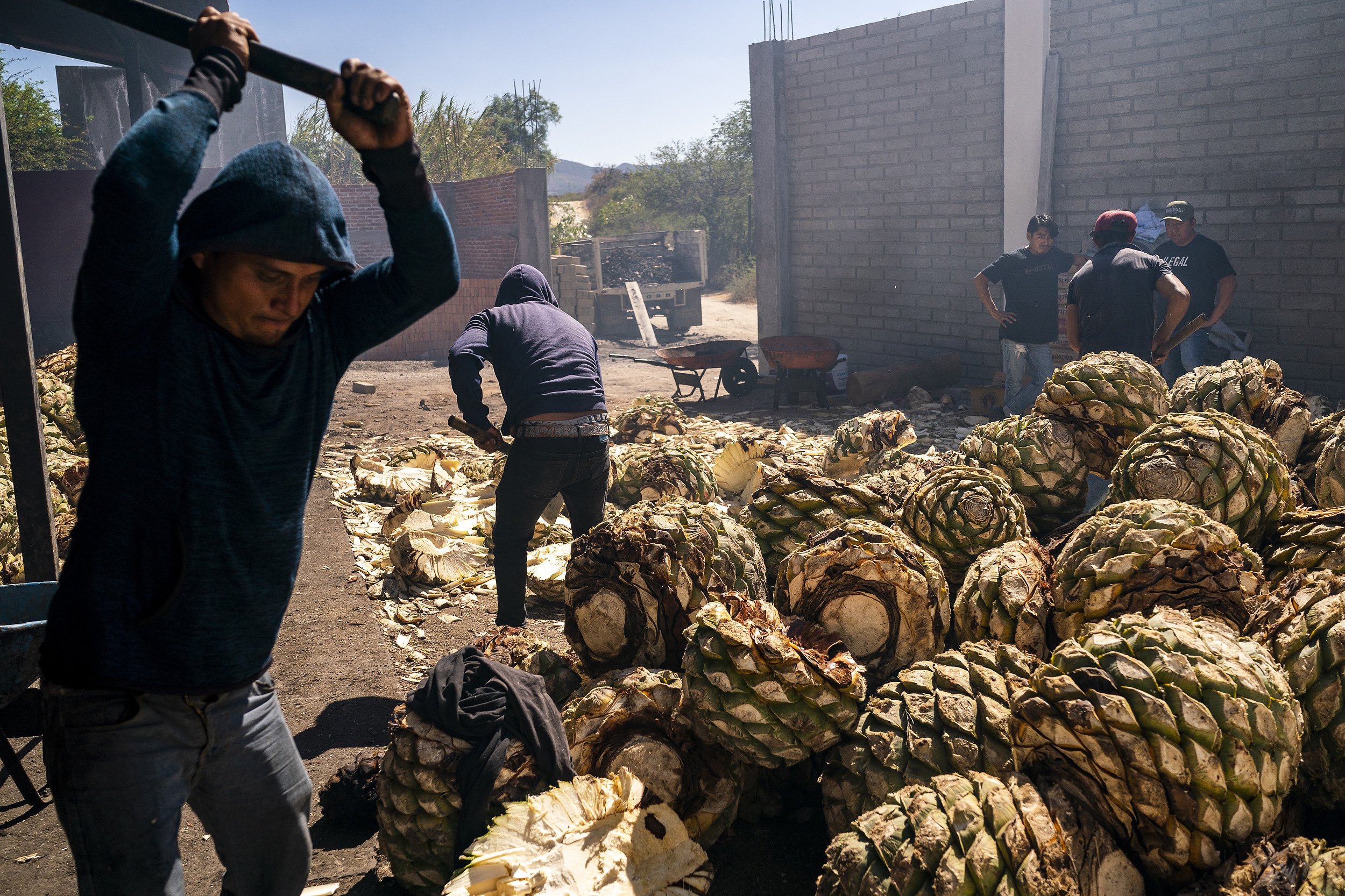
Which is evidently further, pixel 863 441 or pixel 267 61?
pixel 863 441

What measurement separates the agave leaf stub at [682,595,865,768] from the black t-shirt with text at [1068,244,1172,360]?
16.2 ft

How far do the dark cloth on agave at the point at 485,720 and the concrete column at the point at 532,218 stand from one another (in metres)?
16.9

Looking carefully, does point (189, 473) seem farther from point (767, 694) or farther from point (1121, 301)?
point (1121, 301)

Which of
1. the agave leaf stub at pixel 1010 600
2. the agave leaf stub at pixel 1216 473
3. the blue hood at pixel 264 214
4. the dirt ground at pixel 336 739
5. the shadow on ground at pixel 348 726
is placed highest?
the blue hood at pixel 264 214

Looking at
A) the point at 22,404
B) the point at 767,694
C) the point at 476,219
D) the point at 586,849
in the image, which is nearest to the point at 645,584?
the point at 767,694

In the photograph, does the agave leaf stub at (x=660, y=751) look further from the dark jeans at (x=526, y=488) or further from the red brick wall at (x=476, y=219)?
the red brick wall at (x=476, y=219)

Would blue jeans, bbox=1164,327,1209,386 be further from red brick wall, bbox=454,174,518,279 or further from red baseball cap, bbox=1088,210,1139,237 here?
red brick wall, bbox=454,174,518,279

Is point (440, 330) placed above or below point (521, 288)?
below

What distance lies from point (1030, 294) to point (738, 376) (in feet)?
15.6

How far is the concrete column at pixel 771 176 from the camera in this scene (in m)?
13.9

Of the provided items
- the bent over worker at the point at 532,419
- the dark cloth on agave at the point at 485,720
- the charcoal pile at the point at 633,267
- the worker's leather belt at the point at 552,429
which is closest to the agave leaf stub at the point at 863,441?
the bent over worker at the point at 532,419

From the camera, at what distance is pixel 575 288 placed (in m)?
21.8

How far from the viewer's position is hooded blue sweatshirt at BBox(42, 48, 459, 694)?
5.65 ft

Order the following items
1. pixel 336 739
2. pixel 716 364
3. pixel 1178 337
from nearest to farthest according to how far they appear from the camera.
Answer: pixel 336 739 → pixel 1178 337 → pixel 716 364
